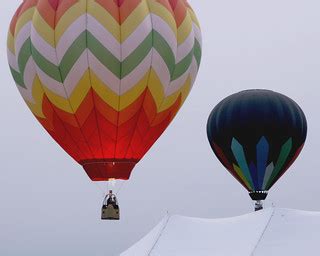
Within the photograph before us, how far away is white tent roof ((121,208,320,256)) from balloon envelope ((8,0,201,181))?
4.99 feet

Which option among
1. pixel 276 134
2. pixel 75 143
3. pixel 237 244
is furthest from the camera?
pixel 276 134

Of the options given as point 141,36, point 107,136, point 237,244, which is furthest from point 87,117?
point 237,244

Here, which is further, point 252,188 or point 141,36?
point 252,188

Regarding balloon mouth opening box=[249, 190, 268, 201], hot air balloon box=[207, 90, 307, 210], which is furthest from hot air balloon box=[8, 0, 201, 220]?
balloon mouth opening box=[249, 190, 268, 201]

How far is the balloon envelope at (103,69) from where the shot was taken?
18.5 metres

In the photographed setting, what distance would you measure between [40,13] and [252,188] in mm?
9833

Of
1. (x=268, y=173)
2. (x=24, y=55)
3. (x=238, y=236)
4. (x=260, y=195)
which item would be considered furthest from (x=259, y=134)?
(x=24, y=55)

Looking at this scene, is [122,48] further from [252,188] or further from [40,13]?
[252,188]

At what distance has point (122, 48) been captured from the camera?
18.5 metres

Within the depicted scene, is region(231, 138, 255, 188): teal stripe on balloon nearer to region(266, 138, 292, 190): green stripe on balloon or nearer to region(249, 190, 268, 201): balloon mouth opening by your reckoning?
region(249, 190, 268, 201): balloon mouth opening

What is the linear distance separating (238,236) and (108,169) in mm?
2811

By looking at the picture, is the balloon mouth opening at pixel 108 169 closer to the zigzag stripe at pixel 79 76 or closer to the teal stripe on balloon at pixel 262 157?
the zigzag stripe at pixel 79 76

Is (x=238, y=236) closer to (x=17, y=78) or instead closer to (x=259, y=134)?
(x=17, y=78)

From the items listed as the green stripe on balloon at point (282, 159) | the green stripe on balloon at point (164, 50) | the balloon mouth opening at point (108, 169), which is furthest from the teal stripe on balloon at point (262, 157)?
the green stripe on balloon at point (164, 50)
